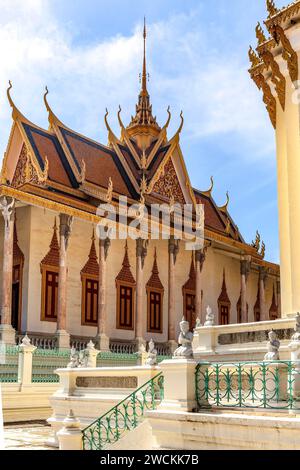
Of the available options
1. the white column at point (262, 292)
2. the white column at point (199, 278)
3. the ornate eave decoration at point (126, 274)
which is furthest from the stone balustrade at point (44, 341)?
the white column at point (262, 292)

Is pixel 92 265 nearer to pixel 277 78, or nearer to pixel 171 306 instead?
pixel 171 306

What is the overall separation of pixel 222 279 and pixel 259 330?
51.2ft

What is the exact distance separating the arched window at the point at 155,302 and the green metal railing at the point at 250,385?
46.3 ft

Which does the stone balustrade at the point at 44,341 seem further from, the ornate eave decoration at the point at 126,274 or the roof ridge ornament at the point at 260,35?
the roof ridge ornament at the point at 260,35

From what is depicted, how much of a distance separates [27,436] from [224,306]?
14.5 meters

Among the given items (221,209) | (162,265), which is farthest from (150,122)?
(162,265)

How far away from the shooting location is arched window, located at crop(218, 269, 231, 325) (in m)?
24.0

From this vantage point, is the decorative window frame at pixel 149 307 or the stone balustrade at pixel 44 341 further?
the decorative window frame at pixel 149 307

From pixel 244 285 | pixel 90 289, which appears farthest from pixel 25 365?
pixel 244 285

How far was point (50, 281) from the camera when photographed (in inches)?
696

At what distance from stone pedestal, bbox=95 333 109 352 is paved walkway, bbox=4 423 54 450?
4750 millimetres

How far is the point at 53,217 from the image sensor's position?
1822cm

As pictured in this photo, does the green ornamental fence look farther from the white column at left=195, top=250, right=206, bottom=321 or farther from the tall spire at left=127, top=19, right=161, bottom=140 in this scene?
the tall spire at left=127, top=19, right=161, bottom=140

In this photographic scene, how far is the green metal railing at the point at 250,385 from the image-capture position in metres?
5.71
